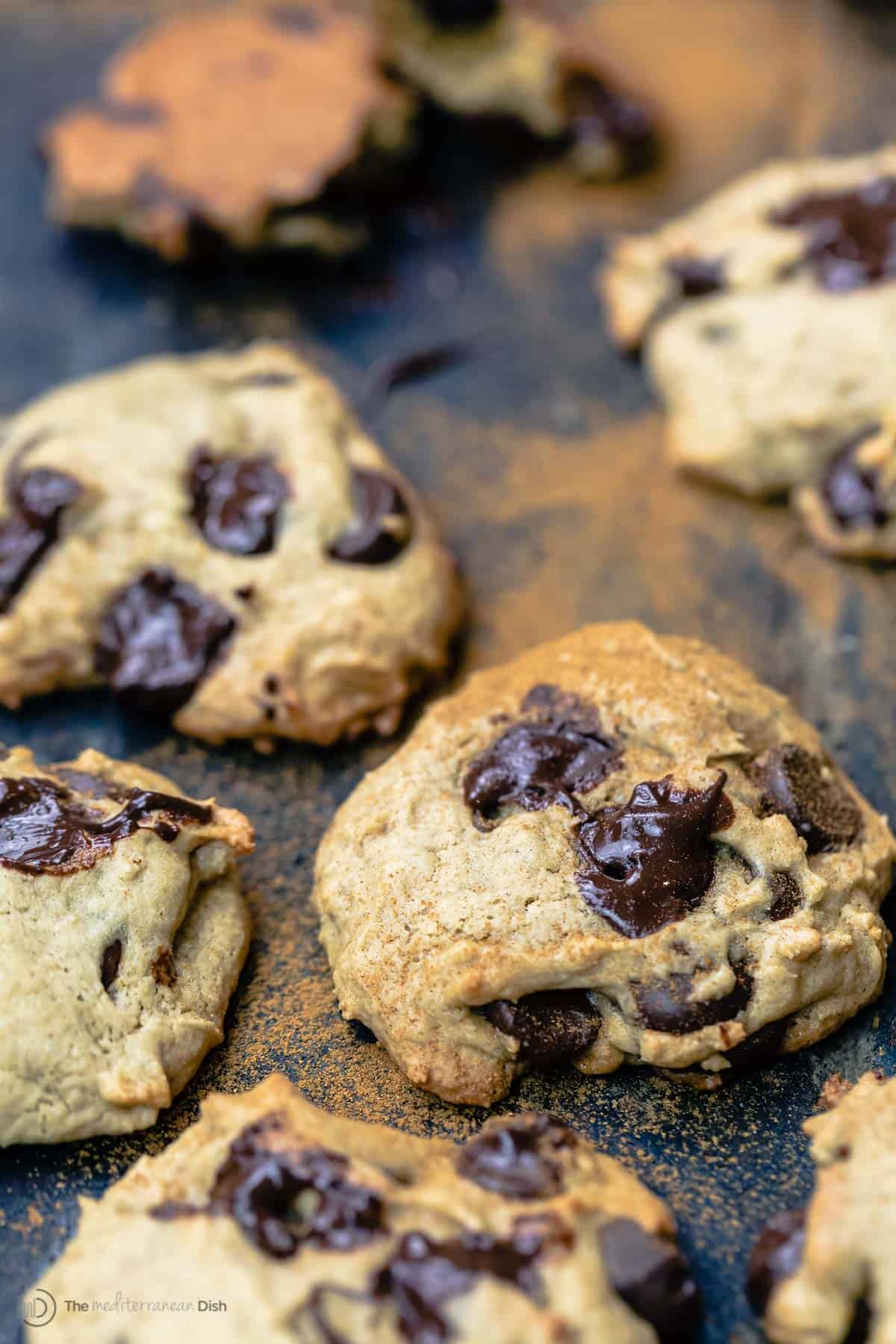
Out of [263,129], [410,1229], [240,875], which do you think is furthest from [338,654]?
[263,129]

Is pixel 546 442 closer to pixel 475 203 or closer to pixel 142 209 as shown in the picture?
pixel 475 203

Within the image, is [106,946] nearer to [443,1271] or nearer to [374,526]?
[443,1271]

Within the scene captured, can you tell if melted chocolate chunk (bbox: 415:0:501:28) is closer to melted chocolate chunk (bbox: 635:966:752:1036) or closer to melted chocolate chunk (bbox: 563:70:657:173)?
melted chocolate chunk (bbox: 563:70:657:173)

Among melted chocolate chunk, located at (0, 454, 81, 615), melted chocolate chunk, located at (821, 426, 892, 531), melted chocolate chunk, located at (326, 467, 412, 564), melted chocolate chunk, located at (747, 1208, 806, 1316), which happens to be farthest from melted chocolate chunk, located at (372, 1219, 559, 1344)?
melted chocolate chunk, located at (821, 426, 892, 531)


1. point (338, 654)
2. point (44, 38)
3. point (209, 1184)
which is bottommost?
point (209, 1184)

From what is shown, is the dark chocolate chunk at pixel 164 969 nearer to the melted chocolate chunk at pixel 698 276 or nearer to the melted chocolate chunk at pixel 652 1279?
the melted chocolate chunk at pixel 652 1279

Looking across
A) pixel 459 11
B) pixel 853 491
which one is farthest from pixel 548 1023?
pixel 459 11
